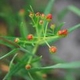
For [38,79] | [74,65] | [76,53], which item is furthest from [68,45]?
[74,65]

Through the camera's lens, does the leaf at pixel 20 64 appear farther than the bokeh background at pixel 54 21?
No

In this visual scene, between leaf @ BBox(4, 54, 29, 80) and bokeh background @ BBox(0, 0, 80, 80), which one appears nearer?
leaf @ BBox(4, 54, 29, 80)

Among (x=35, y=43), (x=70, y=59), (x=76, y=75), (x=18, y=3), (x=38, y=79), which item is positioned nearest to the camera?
(x=35, y=43)

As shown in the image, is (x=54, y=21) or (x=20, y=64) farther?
(x=54, y=21)

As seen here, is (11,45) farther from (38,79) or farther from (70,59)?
(70,59)

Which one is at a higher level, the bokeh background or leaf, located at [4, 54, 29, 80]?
the bokeh background

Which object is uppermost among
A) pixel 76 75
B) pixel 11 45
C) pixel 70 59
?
pixel 11 45

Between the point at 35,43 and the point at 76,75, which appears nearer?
the point at 35,43

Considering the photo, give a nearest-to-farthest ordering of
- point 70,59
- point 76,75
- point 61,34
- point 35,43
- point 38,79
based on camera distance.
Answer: point 61,34 → point 35,43 → point 38,79 → point 76,75 → point 70,59

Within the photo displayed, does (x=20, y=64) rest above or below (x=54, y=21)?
below

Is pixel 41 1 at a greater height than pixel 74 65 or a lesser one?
greater

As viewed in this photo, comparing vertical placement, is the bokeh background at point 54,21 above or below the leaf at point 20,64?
above
